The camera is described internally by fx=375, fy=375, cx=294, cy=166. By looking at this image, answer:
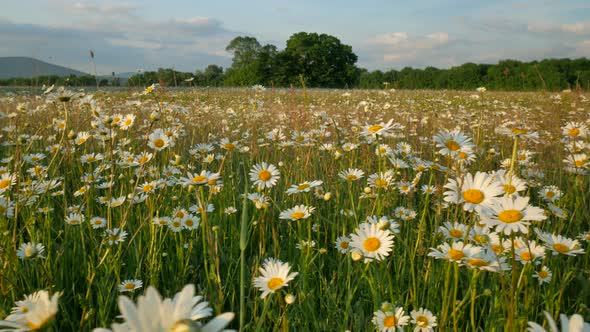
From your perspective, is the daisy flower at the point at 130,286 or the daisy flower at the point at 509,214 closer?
the daisy flower at the point at 509,214

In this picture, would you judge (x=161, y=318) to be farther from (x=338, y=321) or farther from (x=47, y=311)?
(x=338, y=321)

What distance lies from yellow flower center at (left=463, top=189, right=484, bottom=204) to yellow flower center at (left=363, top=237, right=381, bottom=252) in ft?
1.10

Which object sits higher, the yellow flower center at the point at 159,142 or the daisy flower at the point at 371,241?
the yellow flower center at the point at 159,142

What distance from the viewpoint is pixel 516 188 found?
1.28 meters

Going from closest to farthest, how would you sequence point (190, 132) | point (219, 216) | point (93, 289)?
point (93, 289) → point (219, 216) → point (190, 132)

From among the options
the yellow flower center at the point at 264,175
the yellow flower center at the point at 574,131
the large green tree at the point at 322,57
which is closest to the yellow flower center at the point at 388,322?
the yellow flower center at the point at 264,175

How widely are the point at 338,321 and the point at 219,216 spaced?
1.08 metres

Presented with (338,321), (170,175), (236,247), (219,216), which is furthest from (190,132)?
(338,321)

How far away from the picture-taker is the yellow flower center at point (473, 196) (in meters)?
1.27

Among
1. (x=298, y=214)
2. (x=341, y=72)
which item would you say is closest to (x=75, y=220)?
(x=298, y=214)

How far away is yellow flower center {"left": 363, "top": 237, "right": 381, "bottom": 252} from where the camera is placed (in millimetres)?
1248

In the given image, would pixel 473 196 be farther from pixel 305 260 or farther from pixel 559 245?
pixel 305 260

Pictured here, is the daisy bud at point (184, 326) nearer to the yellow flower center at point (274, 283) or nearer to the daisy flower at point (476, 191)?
the yellow flower center at point (274, 283)

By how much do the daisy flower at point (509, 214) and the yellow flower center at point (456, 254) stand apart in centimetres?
12
